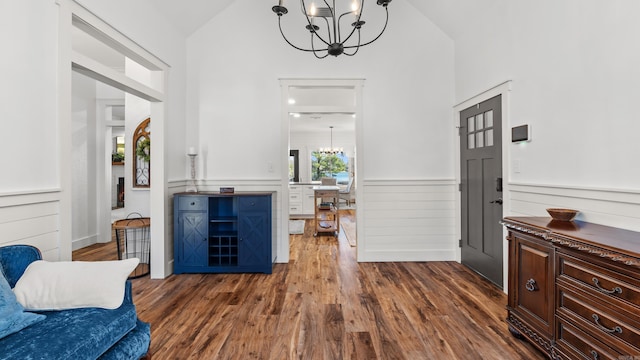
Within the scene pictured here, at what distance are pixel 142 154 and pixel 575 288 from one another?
452cm

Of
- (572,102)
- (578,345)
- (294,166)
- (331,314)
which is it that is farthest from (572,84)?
(294,166)

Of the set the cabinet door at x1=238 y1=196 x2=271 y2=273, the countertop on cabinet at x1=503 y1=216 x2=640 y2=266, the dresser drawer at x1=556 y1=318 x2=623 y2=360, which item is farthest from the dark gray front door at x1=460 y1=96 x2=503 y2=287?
the cabinet door at x1=238 y1=196 x2=271 y2=273

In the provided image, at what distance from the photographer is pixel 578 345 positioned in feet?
5.03

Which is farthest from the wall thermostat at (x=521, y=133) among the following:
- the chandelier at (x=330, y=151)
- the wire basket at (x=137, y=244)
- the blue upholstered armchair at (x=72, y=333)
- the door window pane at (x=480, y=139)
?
the chandelier at (x=330, y=151)

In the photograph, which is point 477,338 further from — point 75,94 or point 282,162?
→ point 75,94

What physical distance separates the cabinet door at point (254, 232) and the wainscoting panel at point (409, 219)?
4.10 ft

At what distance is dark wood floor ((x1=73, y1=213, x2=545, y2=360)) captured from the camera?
1.94 m

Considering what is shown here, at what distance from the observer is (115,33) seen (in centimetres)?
253

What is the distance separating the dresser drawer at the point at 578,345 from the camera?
1.39 meters

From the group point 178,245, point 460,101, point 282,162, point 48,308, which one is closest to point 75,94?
point 178,245

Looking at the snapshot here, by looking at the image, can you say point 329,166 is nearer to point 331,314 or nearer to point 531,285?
point 331,314

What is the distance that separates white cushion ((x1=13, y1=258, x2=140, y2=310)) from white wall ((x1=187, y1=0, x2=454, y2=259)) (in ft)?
7.88

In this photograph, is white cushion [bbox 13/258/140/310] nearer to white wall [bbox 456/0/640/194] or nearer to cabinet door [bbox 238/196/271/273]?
cabinet door [bbox 238/196/271/273]

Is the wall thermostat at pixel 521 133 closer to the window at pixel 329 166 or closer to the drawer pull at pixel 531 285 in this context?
the drawer pull at pixel 531 285
